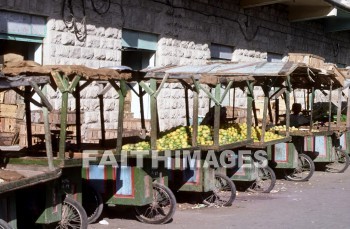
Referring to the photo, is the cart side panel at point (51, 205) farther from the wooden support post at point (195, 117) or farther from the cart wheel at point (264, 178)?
the cart wheel at point (264, 178)

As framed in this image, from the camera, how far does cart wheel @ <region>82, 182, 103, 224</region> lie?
8344 millimetres

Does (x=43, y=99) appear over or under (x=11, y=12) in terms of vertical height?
under

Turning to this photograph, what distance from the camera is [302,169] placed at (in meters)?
13.4

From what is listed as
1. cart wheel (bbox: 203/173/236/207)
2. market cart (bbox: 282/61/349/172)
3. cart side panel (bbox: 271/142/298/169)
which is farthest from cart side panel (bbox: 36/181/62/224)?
market cart (bbox: 282/61/349/172)

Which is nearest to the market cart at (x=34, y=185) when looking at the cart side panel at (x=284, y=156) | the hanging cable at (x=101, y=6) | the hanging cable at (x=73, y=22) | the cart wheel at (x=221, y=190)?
the cart wheel at (x=221, y=190)

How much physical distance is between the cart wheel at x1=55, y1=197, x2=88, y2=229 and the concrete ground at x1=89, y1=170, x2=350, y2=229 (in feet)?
3.57

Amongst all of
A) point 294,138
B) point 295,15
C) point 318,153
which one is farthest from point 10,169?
point 295,15

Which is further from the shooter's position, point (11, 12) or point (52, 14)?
point (52, 14)

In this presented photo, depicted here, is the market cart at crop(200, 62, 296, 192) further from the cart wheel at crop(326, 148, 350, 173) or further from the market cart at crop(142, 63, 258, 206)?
the cart wheel at crop(326, 148, 350, 173)

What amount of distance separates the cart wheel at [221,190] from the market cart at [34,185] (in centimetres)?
314

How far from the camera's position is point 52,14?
11242mm

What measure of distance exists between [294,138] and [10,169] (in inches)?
291

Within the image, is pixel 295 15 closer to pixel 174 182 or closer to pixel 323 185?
pixel 323 185

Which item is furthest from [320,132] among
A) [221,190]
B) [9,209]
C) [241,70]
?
[9,209]
